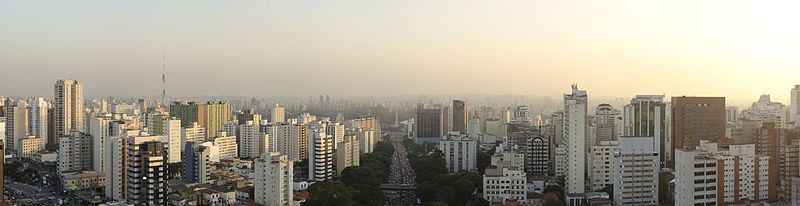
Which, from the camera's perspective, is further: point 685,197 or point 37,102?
point 37,102

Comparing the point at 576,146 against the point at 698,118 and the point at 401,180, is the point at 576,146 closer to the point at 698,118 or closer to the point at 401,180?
the point at 698,118

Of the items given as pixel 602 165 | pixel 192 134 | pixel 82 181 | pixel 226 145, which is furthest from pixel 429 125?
pixel 82 181

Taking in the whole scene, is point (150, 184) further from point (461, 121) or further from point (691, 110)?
point (461, 121)

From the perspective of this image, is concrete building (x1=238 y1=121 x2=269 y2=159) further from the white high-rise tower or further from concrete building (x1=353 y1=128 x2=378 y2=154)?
the white high-rise tower

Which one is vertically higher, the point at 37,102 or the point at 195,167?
the point at 37,102

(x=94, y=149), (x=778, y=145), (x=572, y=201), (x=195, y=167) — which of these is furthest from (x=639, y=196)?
(x=94, y=149)

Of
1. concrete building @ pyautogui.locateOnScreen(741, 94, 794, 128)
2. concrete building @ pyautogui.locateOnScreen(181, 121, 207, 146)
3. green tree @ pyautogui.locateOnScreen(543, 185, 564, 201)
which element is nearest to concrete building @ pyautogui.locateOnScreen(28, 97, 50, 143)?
concrete building @ pyautogui.locateOnScreen(181, 121, 207, 146)
